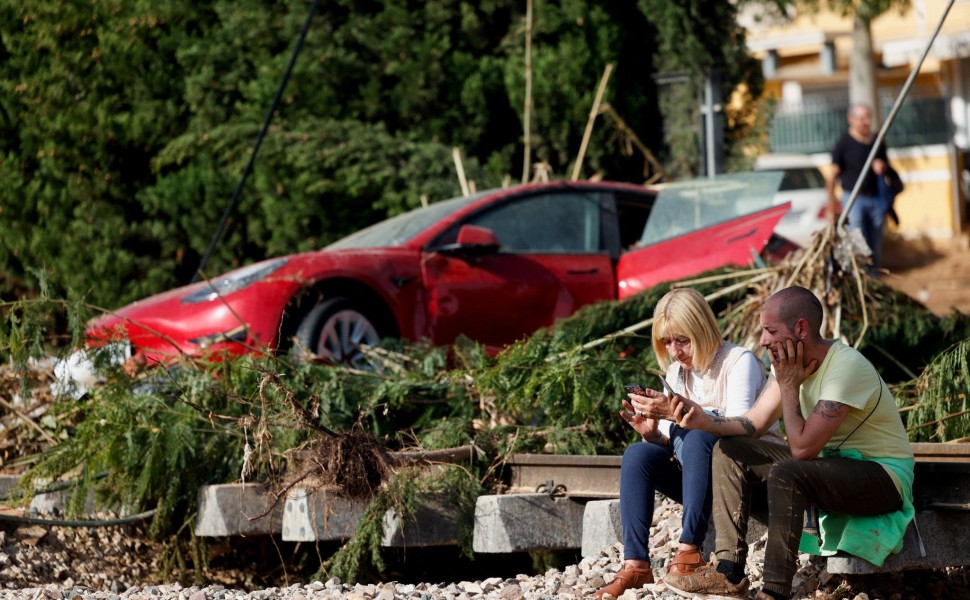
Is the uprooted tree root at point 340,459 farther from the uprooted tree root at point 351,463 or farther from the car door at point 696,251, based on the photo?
the car door at point 696,251

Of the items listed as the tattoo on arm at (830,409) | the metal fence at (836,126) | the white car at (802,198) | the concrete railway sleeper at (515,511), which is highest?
the metal fence at (836,126)

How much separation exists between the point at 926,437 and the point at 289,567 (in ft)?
9.98

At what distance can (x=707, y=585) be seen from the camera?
4.39 m

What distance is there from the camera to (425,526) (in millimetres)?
5699

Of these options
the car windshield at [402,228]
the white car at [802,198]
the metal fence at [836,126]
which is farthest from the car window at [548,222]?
the metal fence at [836,126]

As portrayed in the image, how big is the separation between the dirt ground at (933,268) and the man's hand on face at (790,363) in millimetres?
12400

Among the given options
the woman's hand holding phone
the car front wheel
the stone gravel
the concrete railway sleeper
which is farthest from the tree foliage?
the woman's hand holding phone

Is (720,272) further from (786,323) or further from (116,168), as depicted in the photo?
(116,168)

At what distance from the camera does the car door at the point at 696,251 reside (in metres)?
8.49

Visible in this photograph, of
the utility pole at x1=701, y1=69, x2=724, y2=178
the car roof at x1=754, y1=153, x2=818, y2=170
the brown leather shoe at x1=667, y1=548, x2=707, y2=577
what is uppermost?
the car roof at x1=754, y1=153, x2=818, y2=170

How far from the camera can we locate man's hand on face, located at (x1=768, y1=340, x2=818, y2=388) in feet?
14.6

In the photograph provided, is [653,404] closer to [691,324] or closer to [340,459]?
[691,324]

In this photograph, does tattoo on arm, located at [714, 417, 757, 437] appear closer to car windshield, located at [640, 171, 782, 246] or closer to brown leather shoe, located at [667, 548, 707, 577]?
brown leather shoe, located at [667, 548, 707, 577]

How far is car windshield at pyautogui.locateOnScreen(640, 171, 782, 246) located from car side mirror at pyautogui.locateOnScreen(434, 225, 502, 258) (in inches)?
48.0
